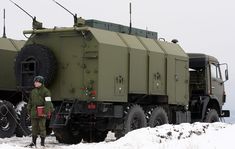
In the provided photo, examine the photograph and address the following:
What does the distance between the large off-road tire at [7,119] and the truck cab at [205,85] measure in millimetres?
6409

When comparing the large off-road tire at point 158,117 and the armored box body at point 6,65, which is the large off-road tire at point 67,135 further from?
the armored box body at point 6,65

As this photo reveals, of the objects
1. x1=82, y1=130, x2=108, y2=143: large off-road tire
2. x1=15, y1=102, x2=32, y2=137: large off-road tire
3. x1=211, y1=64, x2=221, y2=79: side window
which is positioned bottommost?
x1=82, y1=130, x2=108, y2=143: large off-road tire

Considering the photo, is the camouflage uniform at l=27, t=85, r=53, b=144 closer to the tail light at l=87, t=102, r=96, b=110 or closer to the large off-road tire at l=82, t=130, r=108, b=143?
the tail light at l=87, t=102, r=96, b=110

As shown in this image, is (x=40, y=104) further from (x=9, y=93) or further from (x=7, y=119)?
(x=9, y=93)

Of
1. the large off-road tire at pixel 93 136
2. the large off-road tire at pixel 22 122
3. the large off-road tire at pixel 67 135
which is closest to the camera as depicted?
the large off-road tire at pixel 67 135

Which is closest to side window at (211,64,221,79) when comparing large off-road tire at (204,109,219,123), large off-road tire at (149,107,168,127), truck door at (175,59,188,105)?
large off-road tire at (204,109,219,123)

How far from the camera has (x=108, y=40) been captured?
15602 millimetres

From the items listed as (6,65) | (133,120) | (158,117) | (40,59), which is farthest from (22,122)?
(158,117)

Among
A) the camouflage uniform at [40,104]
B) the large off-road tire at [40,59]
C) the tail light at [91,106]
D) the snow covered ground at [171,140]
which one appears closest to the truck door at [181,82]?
the snow covered ground at [171,140]

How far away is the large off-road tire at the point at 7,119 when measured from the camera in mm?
18056

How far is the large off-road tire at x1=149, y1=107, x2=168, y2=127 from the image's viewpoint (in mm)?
17297

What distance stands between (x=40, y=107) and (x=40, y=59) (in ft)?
6.56

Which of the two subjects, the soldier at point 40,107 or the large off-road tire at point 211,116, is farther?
the large off-road tire at point 211,116

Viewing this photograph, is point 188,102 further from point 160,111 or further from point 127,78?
point 127,78
